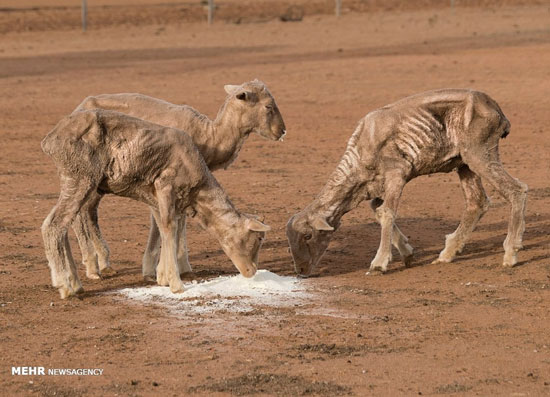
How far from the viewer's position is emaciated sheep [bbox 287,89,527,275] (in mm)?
11461

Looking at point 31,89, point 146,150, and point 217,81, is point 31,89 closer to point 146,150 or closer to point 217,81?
point 217,81

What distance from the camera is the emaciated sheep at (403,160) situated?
37.6 feet

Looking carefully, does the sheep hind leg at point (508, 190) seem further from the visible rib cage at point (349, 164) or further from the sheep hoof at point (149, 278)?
the sheep hoof at point (149, 278)

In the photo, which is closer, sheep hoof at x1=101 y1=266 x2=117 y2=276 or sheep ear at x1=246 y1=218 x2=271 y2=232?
sheep ear at x1=246 y1=218 x2=271 y2=232

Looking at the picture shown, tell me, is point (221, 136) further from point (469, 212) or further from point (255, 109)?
point (469, 212)

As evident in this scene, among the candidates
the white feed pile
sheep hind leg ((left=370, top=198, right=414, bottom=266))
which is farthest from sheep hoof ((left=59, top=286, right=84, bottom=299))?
sheep hind leg ((left=370, top=198, right=414, bottom=266))

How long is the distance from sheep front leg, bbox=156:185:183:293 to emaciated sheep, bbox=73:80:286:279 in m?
0.72

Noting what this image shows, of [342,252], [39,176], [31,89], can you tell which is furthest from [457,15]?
[342,252]

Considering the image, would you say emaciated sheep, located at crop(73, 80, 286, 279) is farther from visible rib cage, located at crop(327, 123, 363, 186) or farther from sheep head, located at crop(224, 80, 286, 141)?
visible rib cage, located at crop(327, 123, 363, 186)

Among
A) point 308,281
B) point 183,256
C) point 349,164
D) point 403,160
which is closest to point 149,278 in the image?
point 183,256

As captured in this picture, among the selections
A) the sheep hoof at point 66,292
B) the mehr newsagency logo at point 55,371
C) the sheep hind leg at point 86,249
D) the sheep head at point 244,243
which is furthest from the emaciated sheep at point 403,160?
the mehr newsagency logo at point 55,371

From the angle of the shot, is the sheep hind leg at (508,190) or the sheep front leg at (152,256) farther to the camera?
the sheep hind leg at (508,190)

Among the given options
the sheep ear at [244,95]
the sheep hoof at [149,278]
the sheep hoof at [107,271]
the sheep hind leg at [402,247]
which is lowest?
the sheep hoof at [107,271]

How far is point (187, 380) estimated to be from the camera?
8.30m
